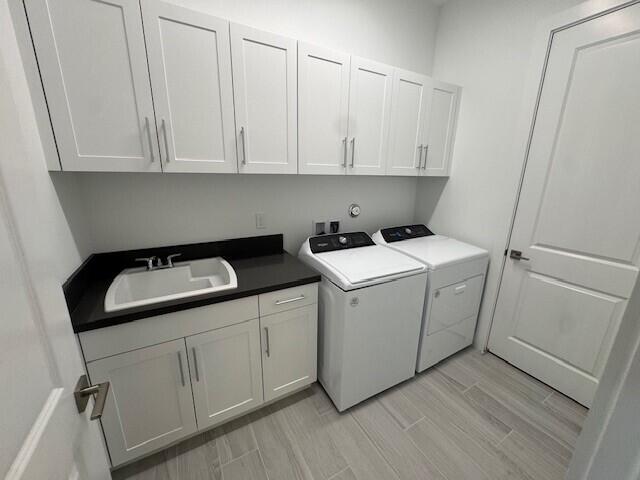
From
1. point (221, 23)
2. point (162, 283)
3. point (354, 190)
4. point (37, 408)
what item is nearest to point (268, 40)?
point (221, 23)

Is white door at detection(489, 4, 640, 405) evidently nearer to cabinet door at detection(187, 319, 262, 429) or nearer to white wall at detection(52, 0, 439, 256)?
white wall at detection(52, 0, 439, 256)


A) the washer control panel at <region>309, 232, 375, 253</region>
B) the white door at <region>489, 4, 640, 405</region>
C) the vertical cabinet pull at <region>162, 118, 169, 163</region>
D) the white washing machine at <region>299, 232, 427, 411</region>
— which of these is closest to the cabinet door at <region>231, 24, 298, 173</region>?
the vertical cabinet pull at <region>162, 118, 169, 163</region>

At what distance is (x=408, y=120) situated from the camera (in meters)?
1.94

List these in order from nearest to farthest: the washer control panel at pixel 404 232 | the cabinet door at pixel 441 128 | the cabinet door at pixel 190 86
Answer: the cabinet door at pixel 190 86 < the cabinet door at pixel 441 128 < the washer control panel at pixel 404 232

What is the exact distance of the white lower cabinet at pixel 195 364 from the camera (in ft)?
3.82

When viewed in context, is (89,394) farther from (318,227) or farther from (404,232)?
→ (404,232)

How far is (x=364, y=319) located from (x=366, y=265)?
1.08ft

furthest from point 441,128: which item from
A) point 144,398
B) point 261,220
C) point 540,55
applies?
point 144,398

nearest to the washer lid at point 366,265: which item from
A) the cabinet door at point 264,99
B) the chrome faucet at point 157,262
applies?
A: the cabinet door at point 264,99

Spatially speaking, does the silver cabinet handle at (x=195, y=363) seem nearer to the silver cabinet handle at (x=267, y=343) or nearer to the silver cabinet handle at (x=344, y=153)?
the silver cabinet handle at (x=267, y=343)

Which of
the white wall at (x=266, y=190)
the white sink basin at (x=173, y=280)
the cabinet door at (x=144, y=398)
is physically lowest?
the cabinet door at (x=144, y=398)

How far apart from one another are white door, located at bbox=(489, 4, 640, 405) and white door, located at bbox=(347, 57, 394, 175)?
0.97m

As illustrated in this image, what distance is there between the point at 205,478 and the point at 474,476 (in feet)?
4.36

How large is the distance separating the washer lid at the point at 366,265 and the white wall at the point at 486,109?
2.59 feet
